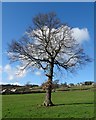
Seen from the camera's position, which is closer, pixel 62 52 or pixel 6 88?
pixel 62 52

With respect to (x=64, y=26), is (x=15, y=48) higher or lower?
lower

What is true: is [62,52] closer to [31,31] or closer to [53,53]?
[53,53]

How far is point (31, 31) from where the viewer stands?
39.9m

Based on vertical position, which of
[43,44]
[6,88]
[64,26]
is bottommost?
[6,88]

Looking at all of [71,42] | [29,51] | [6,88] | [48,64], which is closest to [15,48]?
[29,51]

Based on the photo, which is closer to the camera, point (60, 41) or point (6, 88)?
point (60, 41)

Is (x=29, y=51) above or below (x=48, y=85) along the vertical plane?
above

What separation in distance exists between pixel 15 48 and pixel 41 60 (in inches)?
145

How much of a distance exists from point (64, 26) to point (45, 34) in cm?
287

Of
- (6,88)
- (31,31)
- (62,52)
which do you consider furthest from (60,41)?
(6,88)

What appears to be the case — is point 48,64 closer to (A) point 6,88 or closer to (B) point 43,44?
(B) point 43,44

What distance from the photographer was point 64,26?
132 ft

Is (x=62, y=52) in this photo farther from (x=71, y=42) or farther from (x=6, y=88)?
(x=6, y=88)

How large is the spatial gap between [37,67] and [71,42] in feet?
18.3
